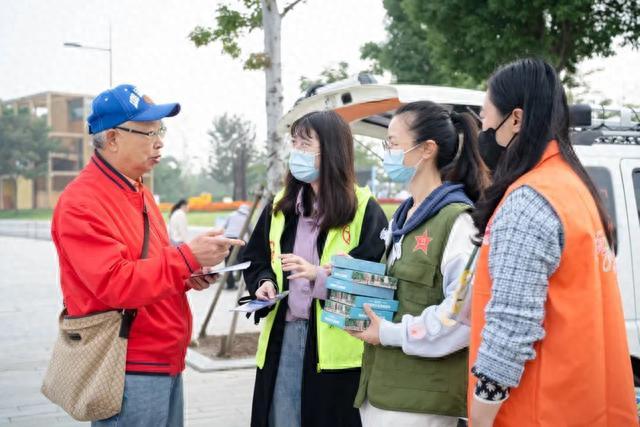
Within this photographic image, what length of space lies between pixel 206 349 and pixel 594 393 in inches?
251

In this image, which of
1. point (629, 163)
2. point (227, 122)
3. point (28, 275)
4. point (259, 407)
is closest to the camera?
point (259, 407)

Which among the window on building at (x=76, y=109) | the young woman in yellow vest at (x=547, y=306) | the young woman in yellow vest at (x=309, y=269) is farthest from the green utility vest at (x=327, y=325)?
the window on building at (x=76, y=109)

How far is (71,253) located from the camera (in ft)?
8.89

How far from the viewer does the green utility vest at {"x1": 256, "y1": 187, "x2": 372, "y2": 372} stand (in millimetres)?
3350

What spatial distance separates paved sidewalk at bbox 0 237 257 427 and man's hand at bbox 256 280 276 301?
2.49 metres

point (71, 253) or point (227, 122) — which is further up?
point (227, 122)

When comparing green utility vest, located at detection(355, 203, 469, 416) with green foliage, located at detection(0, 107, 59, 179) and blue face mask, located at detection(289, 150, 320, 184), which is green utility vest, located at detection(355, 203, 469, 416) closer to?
blue face mask, located at detection(289, 150, 320, 184)

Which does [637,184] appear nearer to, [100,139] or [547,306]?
[547,306]

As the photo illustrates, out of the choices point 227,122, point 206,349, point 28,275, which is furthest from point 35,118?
point 206,349

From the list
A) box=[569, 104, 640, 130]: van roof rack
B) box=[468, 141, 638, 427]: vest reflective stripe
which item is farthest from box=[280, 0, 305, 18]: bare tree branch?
box=[468, 141, 638, 427]: vest reflective stripe

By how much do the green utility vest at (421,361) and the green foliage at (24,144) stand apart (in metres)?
70.7

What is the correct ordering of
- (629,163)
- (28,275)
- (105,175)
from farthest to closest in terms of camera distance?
(28,275)
(629,163)
(105,175)

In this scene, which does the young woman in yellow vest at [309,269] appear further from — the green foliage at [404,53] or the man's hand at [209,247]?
the green foliage at [404,53]

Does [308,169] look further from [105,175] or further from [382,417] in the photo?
[382,417]
